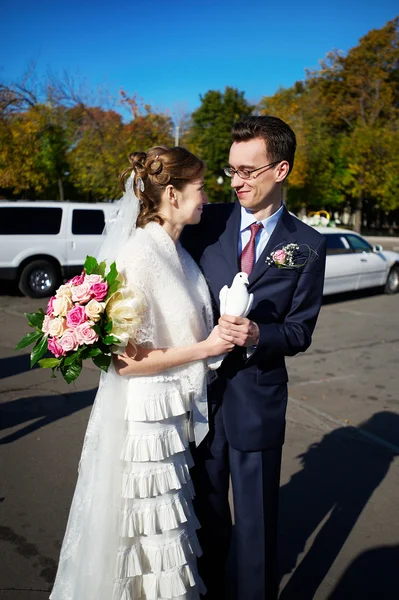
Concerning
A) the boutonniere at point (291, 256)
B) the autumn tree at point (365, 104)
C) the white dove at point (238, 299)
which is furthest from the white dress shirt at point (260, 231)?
the autumn tree at point (365, 104)

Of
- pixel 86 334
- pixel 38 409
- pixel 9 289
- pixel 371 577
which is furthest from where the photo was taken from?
pixel 9 289

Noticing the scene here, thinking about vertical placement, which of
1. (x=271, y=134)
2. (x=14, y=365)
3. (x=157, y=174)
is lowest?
(x=14, y=365)

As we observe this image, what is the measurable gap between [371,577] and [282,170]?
91.5 inches

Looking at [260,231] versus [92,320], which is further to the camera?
[260,231]

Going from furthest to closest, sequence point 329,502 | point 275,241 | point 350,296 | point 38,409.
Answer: point 350,296, point 38,409, point 329,502, point 275,241

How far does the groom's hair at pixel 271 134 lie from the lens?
2.36m

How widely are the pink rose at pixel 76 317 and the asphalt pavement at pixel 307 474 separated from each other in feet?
5.36

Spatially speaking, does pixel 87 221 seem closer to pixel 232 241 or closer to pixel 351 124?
pixel 232 241

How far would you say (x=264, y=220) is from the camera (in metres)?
2.46

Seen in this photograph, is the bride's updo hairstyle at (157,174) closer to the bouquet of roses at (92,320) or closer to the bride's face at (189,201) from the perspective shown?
the bride's face at (189,201)

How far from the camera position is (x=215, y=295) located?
2.45 meters

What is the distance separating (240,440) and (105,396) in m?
0.65

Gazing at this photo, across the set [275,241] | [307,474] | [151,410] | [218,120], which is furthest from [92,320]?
[218,120]

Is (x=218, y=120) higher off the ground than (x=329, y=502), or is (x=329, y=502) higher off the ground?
(x=218, y=120)
